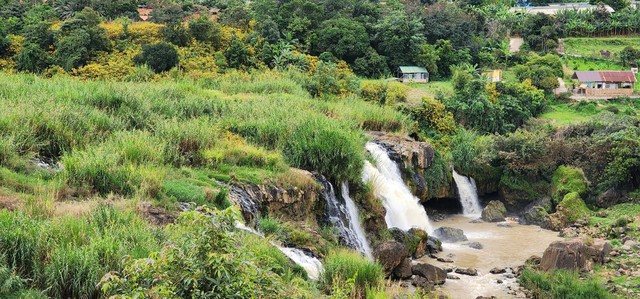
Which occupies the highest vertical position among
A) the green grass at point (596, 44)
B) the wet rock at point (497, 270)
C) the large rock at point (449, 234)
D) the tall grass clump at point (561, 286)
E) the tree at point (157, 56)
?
the tree at point (157, 56)

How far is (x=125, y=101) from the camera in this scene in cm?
2217

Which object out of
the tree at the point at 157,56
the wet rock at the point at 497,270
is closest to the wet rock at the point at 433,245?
the wet rock at the point at 497,270

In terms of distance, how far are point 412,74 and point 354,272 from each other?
3464 centimetres

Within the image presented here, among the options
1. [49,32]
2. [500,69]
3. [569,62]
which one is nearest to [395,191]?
[49,32]

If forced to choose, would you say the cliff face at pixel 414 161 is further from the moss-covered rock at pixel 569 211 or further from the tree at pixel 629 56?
the tree at pixel 629 56

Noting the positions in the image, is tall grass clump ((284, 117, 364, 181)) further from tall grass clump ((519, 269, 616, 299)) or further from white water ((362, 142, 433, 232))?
tall grass clump ((519, 269, 616, 299))

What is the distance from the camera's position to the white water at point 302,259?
14.3m

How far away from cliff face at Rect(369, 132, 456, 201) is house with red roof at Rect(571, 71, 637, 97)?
959 inches

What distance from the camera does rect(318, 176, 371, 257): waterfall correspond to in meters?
19.2

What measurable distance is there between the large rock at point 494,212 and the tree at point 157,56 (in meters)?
17.6

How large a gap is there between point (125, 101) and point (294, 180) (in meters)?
7.13

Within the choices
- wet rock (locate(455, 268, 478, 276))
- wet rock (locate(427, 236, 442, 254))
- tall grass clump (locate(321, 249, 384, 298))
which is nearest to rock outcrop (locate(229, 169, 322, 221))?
tall grass clump (locate(321, 249, 384, 298))

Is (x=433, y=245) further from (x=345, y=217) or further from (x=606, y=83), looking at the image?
(x=606, y=83)

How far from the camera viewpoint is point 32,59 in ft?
112
